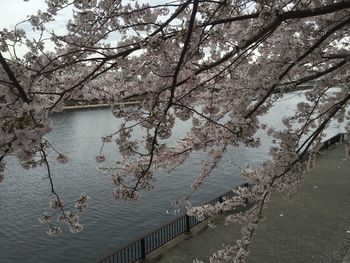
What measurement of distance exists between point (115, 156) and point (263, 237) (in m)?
20.4

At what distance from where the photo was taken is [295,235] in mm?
11727

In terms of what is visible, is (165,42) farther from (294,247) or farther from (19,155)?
(294,247)

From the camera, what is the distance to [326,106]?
7.77m

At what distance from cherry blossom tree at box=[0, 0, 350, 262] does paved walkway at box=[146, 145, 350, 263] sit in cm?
299

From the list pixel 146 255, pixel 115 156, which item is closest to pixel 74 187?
pixel 115 156

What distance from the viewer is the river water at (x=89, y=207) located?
48.2 ft

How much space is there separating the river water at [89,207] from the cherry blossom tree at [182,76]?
275 cm

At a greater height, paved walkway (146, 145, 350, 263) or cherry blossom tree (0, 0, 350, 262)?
cherry blossom tree (0, 0, 350, 262)

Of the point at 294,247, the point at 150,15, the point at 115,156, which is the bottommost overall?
the point at 294,247

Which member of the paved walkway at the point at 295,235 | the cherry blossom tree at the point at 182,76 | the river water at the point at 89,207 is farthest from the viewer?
the river water at the point at 89,207

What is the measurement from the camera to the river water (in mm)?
14703

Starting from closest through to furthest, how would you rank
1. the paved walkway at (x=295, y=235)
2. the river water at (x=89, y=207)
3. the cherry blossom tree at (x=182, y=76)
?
the cherry blossom tree at (x=182, y=76)
the paved walkway at (x=295, y=235)
the river water at (x=89, y=207)

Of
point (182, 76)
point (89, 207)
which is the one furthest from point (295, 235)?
point (89, 207)

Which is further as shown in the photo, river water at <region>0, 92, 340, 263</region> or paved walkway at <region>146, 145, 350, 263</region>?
river water at <region>0, 92, 340, 263</region>
